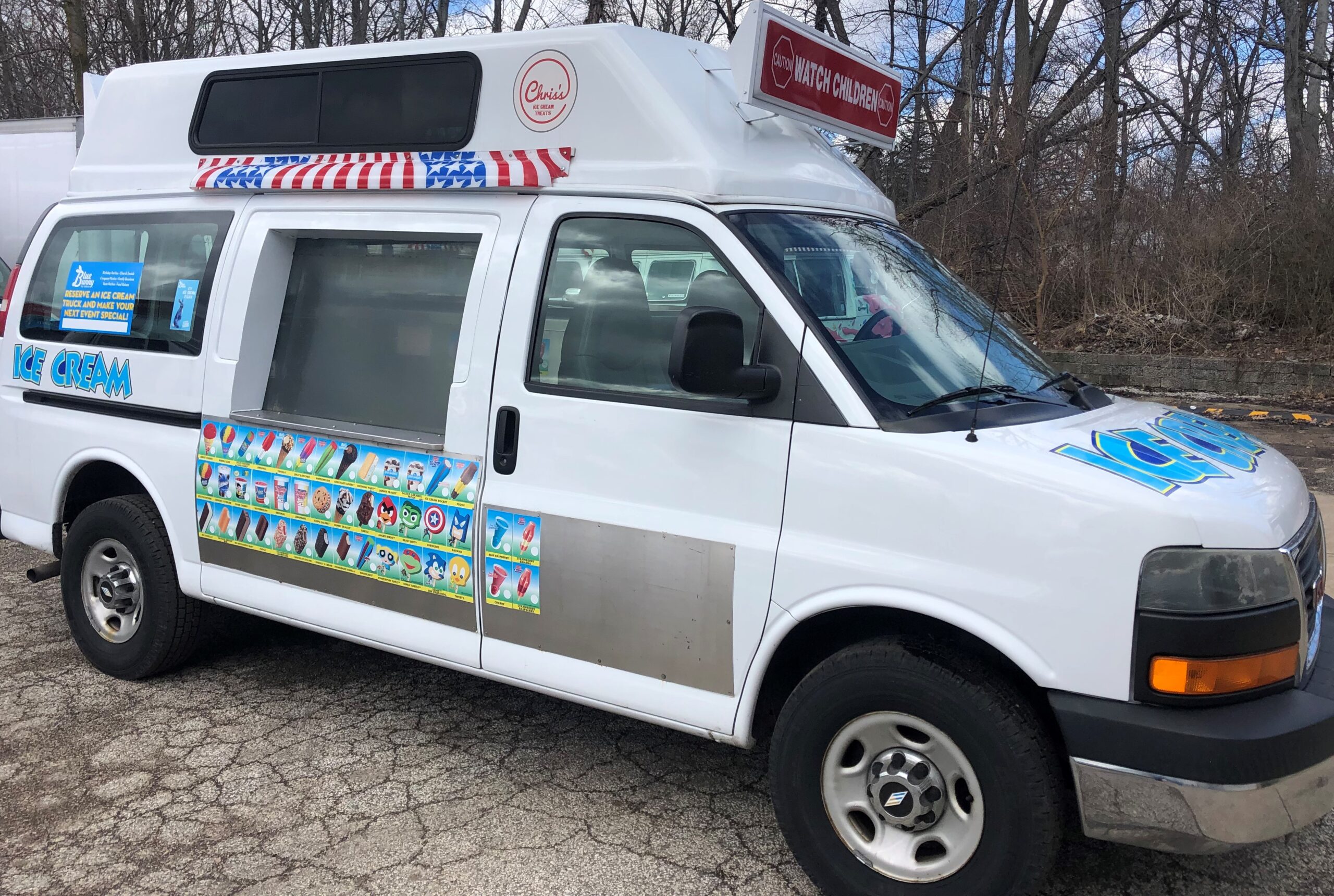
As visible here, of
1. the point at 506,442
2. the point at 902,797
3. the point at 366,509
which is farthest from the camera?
the point at 366,509

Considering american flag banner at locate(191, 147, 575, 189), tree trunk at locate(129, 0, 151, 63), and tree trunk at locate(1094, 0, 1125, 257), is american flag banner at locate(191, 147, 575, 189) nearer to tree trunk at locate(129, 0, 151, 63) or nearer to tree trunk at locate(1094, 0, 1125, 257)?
tree trunk at locate(1094, 0, 1125, 257)

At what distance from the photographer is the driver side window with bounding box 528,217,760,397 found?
3.36 m

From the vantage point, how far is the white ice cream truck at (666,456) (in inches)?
106

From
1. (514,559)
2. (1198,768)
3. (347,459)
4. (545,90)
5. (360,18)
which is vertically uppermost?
(360,18)

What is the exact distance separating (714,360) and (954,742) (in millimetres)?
1204

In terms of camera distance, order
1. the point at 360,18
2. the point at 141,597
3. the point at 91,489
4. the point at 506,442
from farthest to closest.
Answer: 1. the point at 360,18
2. the point at 91,489
3. the point at 141,597
4. the point at 506,442

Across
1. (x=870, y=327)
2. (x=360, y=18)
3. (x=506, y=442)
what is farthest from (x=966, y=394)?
(x=360, y=18)

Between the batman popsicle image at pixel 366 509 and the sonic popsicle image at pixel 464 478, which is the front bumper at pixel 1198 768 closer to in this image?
the sonic popsicle image at pixel 464 478

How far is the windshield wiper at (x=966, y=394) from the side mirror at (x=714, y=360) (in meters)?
0.42

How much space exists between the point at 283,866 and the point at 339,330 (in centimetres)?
198

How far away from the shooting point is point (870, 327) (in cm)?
327

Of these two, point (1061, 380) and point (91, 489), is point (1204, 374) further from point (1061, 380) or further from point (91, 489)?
point (91, 489)

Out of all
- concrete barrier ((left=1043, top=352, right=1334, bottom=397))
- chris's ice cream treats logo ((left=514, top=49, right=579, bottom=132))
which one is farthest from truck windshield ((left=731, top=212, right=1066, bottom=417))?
concrete barrier ((left=1043, top=352, right=1334, bottom=397))

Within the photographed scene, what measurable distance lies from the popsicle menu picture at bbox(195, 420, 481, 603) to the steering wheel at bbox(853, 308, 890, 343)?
1334 millimetres
